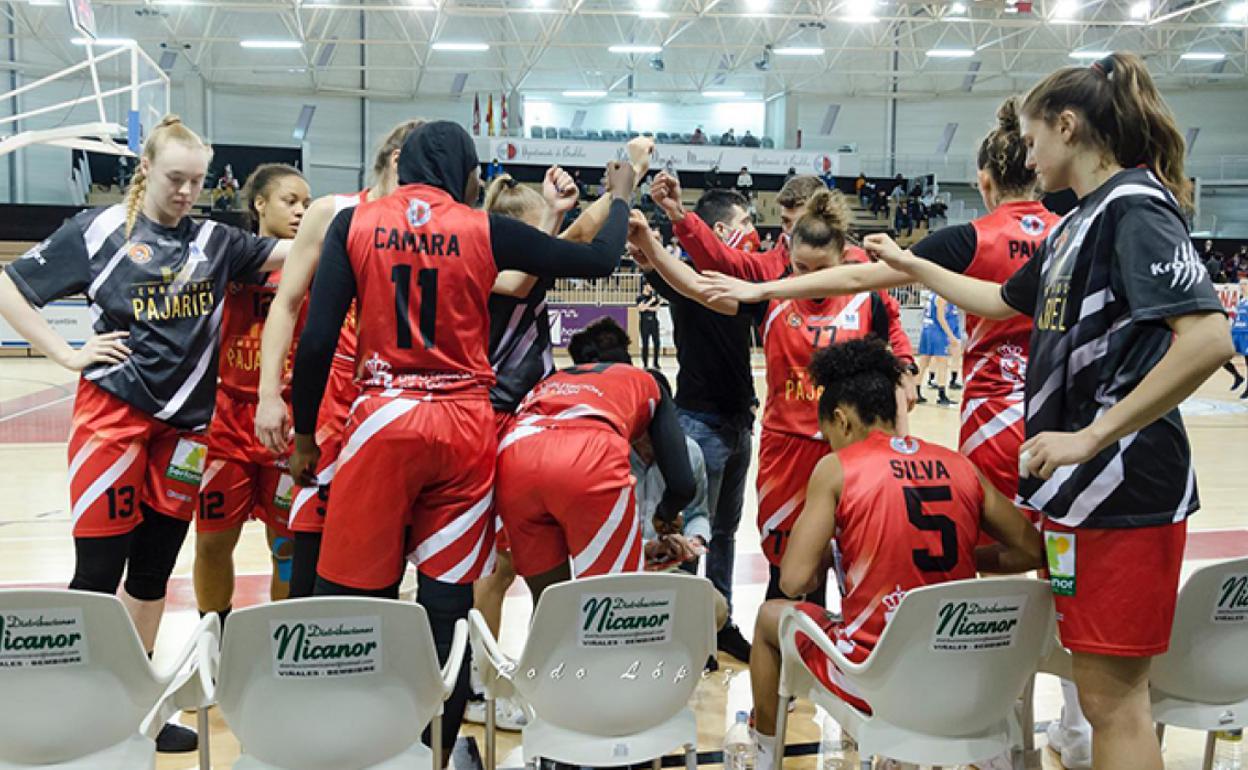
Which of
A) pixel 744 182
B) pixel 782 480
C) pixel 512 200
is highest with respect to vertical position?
pixel 744 182

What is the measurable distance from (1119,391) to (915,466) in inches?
21.0

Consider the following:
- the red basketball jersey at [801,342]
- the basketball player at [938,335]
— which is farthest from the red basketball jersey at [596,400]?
the basketball player at [938,335]

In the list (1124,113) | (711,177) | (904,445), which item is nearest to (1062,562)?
(904,445)

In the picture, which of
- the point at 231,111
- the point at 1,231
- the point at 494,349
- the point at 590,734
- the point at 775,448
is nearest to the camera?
the point at 590,734

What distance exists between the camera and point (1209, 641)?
2.47m

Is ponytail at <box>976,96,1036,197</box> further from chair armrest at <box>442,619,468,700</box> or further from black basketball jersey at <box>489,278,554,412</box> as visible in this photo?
chair armrest at <box>442,619,468,700</box>

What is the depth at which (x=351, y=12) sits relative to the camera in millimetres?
26234

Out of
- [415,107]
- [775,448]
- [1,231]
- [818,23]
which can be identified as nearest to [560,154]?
[415,107]

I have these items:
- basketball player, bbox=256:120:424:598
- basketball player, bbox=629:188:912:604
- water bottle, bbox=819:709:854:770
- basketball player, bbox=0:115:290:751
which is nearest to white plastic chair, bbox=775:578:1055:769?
water bottle, bbox=819:709:854:770

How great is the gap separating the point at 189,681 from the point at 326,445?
0.89 meters

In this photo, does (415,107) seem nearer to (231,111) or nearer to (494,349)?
(231,111)

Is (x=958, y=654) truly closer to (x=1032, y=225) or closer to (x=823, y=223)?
(x=1032, y=225)

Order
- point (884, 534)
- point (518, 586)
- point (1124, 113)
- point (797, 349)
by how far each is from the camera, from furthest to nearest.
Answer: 1. point (518, 586)
2. point (797, 349)
3. point (884, 534)
4. point (1124, 113)

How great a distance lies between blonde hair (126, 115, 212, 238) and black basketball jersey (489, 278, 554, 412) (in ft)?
3.27
